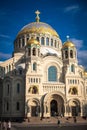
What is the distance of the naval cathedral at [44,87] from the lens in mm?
32219

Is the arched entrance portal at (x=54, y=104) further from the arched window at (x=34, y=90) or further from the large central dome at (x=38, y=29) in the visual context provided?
the large central dome at (x=38, y=29)

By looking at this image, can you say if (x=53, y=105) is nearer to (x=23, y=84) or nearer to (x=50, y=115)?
(x=50, y=115)

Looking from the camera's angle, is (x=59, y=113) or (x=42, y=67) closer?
(x=59, y=113)

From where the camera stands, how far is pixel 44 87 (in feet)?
109

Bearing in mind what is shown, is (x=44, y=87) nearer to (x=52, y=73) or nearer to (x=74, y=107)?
(x=52, y=73)

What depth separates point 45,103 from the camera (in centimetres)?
3175

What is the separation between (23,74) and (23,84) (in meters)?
1.59

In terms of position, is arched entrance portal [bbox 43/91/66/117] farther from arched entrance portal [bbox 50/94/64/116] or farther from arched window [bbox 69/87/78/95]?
arched window [bbox 69/87/78/95]

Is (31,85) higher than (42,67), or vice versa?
(42,67)

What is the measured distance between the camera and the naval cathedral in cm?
3222

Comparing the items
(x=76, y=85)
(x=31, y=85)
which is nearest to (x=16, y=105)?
(x=31, y=85)

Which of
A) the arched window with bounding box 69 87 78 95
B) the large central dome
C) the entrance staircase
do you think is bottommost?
the entrance staircase

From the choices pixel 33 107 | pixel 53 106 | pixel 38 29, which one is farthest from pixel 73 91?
pixel 38 29

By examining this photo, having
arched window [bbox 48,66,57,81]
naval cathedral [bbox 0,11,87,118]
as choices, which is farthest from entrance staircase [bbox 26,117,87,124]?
arched window [bbox 48,66,57,81]
